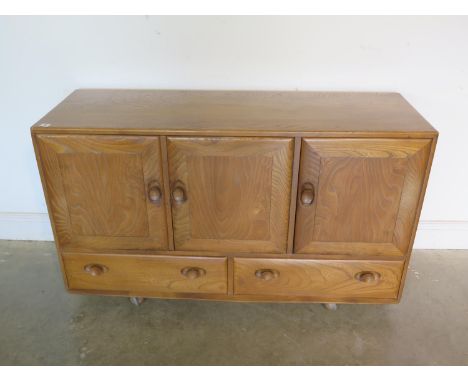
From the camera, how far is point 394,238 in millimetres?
1240

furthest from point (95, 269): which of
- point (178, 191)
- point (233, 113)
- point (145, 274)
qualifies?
point (233, 113)

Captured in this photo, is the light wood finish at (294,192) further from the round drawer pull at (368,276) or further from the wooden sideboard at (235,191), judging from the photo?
the round drawer pull at (368,276)

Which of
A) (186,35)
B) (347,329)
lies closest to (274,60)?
(186,35)

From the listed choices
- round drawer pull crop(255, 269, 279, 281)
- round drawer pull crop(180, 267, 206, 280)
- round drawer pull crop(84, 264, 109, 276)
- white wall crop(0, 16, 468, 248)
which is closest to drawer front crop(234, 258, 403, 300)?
Answer: round drawer pull crop(255, 269, 279, 281)

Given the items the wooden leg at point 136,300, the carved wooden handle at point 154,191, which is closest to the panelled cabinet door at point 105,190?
the carved wooden handle at point 154,191

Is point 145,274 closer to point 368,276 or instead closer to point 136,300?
point 136,300

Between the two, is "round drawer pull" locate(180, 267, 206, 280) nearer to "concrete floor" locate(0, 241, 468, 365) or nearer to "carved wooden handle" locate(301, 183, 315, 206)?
"concrete floor" locate(0, 241, 468, 365)

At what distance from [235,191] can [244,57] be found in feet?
1.60

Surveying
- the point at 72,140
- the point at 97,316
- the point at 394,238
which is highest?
the point at 72,140

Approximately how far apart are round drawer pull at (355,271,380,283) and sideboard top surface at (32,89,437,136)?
462mm

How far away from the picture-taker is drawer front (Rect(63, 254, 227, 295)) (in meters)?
1.32

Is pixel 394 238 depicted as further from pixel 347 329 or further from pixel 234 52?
pixel 234 52

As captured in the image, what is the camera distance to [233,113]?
4.02 ft

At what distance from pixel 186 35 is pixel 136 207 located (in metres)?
0.58
